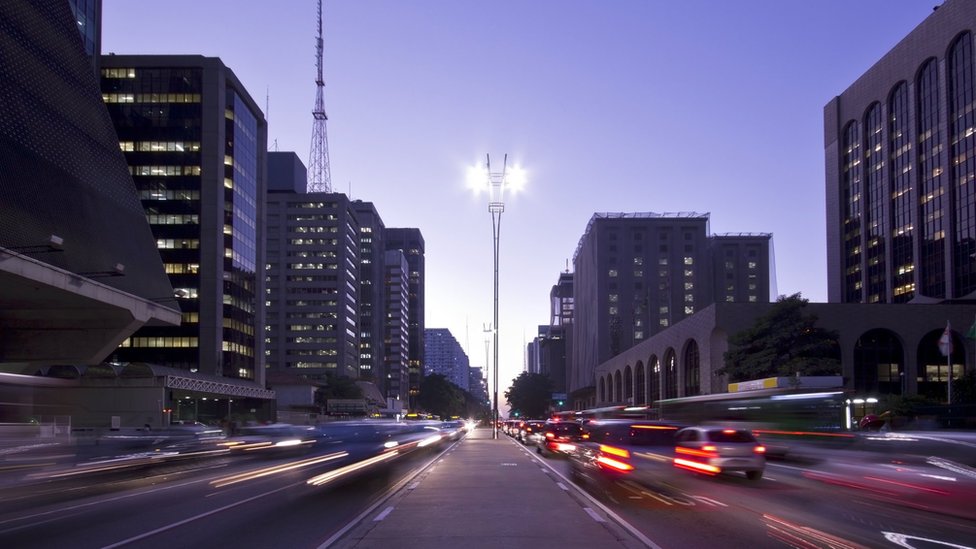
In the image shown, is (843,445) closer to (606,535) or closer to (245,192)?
(606,535)

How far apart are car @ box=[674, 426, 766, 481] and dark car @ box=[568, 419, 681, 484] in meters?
1.51

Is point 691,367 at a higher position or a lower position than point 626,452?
higher

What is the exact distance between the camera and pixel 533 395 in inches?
5738

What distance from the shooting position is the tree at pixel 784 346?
2419 inches

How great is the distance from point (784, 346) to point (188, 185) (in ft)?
228

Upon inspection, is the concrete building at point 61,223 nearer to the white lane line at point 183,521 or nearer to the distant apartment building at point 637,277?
the white lane line at point 183,521

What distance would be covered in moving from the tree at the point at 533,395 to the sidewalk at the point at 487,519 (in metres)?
121

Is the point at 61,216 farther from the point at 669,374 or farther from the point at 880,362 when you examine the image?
the point at 669,374

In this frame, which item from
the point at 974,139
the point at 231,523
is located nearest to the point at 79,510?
the point at 231,523

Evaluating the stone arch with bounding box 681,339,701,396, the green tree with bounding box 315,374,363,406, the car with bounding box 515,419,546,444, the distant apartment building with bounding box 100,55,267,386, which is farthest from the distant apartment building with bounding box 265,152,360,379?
the car with bounding box 515,419,546,444

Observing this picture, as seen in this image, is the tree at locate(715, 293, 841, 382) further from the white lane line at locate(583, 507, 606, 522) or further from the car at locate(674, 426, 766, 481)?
the white lane line at locate(583, 507, 606, 522)

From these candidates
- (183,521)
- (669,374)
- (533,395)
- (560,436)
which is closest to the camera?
(183,521)

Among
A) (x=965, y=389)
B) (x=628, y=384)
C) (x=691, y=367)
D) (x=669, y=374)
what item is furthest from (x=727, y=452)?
(x=628, y=384)

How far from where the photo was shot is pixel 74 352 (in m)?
49.8
